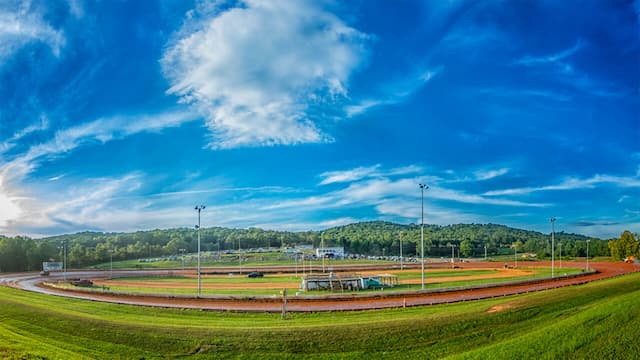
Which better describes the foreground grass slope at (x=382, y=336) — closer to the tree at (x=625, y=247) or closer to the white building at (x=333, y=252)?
the tree at (x=625, y=247)

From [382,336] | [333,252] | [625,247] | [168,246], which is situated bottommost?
[333,252]

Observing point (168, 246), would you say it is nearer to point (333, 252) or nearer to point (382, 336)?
point (333, 252)

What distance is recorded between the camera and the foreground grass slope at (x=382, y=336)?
1736cm

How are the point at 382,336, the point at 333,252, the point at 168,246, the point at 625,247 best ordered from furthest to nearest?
1. the point at 333,252
2. the point at 168,246
3. the point at 625,247
4. the point at 382,336

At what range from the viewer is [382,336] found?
21281 millimetres

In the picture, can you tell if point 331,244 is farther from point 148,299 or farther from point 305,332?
point 305,332

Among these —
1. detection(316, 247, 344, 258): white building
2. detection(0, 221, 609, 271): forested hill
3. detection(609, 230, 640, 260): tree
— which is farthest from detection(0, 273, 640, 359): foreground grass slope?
detection(316, 247, 344, 258): white building

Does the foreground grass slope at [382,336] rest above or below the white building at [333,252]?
above

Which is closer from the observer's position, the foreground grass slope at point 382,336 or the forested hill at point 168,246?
the foreground grass slope at point 382,336

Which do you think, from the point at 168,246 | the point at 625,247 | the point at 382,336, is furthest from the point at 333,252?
the point at 382,336

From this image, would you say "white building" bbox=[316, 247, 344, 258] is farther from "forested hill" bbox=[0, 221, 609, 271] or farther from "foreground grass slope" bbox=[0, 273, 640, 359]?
"foreground grass slope" bbox=[0, 273, 640, 359]

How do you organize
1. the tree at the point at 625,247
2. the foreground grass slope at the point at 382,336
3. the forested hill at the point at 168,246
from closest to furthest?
the foreground grass slope at the point at 382,336
the tree at the point at 625,247
the forested hill at the point at 168,246

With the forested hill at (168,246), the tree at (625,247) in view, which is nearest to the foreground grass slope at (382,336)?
the forested hill at (168,246)

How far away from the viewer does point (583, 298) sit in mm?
28094
